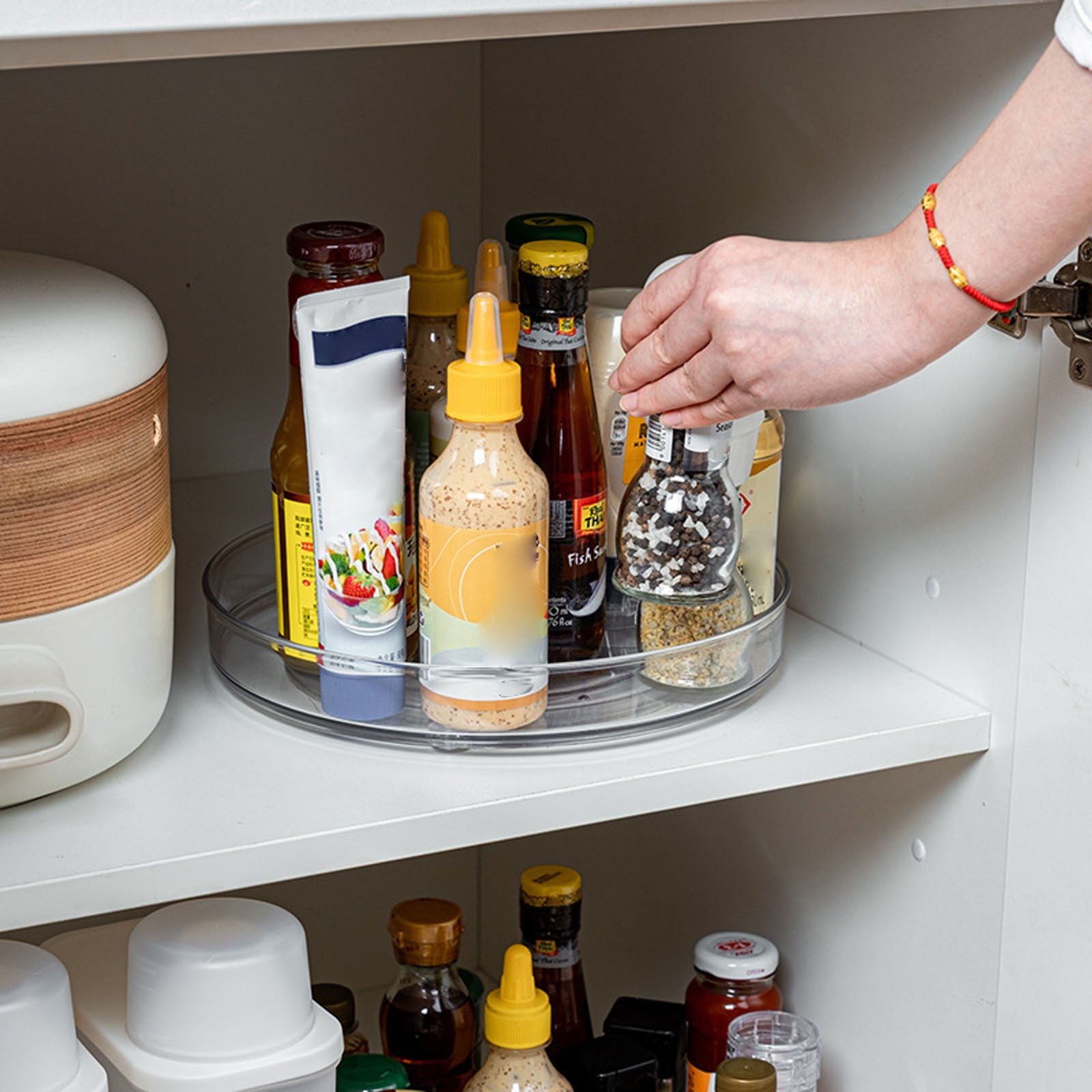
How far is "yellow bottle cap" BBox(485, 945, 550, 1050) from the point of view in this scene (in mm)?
833

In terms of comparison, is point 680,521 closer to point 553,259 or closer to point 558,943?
point 553,259

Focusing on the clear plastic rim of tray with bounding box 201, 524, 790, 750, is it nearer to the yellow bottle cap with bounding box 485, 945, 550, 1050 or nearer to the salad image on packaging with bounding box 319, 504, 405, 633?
the salad image on packaging with bounding box 319, 504, 405, 633

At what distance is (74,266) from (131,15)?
20 cm

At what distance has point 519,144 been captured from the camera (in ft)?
3.68

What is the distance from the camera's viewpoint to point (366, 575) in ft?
2.39

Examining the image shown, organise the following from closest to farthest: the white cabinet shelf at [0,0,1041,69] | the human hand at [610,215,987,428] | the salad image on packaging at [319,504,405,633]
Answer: the white cabinet shelf at [0,0,1041,69]
the human hand at [610,215,987,428]
the salad image on packaging at [319,504,405,633]

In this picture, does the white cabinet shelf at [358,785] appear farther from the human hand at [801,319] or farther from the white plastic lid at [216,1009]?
the human hand at [801,319]

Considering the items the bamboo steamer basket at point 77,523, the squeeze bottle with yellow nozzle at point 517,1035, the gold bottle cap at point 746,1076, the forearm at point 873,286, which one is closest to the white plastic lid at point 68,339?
the bamboo steamer basket at point 77,523

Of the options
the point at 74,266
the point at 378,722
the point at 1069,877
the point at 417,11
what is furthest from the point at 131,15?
the point at 1069,877

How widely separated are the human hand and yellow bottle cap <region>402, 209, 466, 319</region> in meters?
0.14

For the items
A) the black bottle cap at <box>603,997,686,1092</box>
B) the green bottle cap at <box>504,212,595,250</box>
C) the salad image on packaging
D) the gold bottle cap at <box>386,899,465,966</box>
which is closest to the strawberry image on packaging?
the salad image on packaging

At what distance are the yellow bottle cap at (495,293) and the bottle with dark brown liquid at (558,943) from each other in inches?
13.7

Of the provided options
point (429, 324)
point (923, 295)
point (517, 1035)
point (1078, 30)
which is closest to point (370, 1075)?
point (517, 1035)

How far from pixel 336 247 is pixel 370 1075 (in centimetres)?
44
